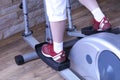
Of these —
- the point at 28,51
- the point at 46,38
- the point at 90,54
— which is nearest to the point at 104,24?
the point at 90,54

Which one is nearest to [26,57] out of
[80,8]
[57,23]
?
[57,23]

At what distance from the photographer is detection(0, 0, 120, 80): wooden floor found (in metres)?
1.75

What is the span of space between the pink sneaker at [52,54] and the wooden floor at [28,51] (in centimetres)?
17

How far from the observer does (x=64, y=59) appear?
1.60 metres

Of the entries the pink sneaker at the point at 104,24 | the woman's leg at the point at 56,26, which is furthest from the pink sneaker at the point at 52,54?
the pink sneaker at the point at 104,24

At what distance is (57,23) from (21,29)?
92cm

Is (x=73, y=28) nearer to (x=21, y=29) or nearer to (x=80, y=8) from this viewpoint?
(x=21, y=29)

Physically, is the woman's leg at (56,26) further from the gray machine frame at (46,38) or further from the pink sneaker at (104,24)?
the pink sneaker at (104,24)

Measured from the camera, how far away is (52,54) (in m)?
1.61

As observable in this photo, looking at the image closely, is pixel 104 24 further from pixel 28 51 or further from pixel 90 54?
pixel 28 51

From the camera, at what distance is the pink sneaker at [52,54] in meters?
1.57

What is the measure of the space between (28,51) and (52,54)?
1.47 feet

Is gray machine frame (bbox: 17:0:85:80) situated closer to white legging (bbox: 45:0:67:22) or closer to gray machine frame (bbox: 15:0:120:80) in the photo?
gray machine frame (bbox: 15:0:120:80)

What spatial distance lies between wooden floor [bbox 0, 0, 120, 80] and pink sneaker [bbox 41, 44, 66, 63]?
168mm
